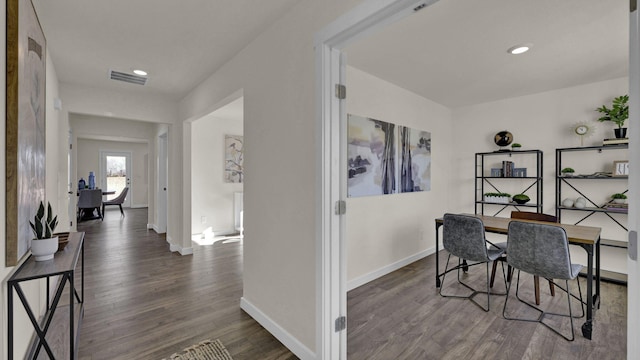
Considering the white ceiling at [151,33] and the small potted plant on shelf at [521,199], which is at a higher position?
the white ceiling at [151,33]

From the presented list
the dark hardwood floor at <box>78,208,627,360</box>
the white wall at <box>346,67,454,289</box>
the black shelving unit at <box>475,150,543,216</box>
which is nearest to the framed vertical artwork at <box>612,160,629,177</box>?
the black shelving unit at <box>475,150,543,216</box>

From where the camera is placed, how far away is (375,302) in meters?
2.79

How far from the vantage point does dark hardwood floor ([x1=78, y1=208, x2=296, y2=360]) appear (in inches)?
80.1

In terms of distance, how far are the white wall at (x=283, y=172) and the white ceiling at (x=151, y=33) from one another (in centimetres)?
19

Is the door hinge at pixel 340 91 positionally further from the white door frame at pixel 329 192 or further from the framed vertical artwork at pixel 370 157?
the framed vertical artwork at pixel 370 157

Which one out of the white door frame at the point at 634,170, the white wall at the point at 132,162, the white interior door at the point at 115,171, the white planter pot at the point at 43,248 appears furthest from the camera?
the white interior door at the point at 115,171

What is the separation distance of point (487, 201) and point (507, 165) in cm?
59

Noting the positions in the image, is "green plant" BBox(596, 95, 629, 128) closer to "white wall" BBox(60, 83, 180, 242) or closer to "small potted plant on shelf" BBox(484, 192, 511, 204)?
"small potted plant on shelf" BBox(484, 192, 511, 204)

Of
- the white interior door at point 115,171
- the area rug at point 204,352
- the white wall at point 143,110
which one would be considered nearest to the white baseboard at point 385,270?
the area rug at point 204,352

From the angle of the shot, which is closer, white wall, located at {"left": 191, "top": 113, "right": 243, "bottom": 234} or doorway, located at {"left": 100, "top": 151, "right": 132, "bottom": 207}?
white wall, located at {"left": 191, "top": 113, "right": 243, "bottom": 234}

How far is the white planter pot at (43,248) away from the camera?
1544 millimetres

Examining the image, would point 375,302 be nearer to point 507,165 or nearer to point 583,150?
point 507,165

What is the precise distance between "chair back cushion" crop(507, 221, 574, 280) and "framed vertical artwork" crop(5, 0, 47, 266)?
3.20m

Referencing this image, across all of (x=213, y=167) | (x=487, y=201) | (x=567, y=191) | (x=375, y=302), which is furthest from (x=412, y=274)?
(x=213, y=167)
